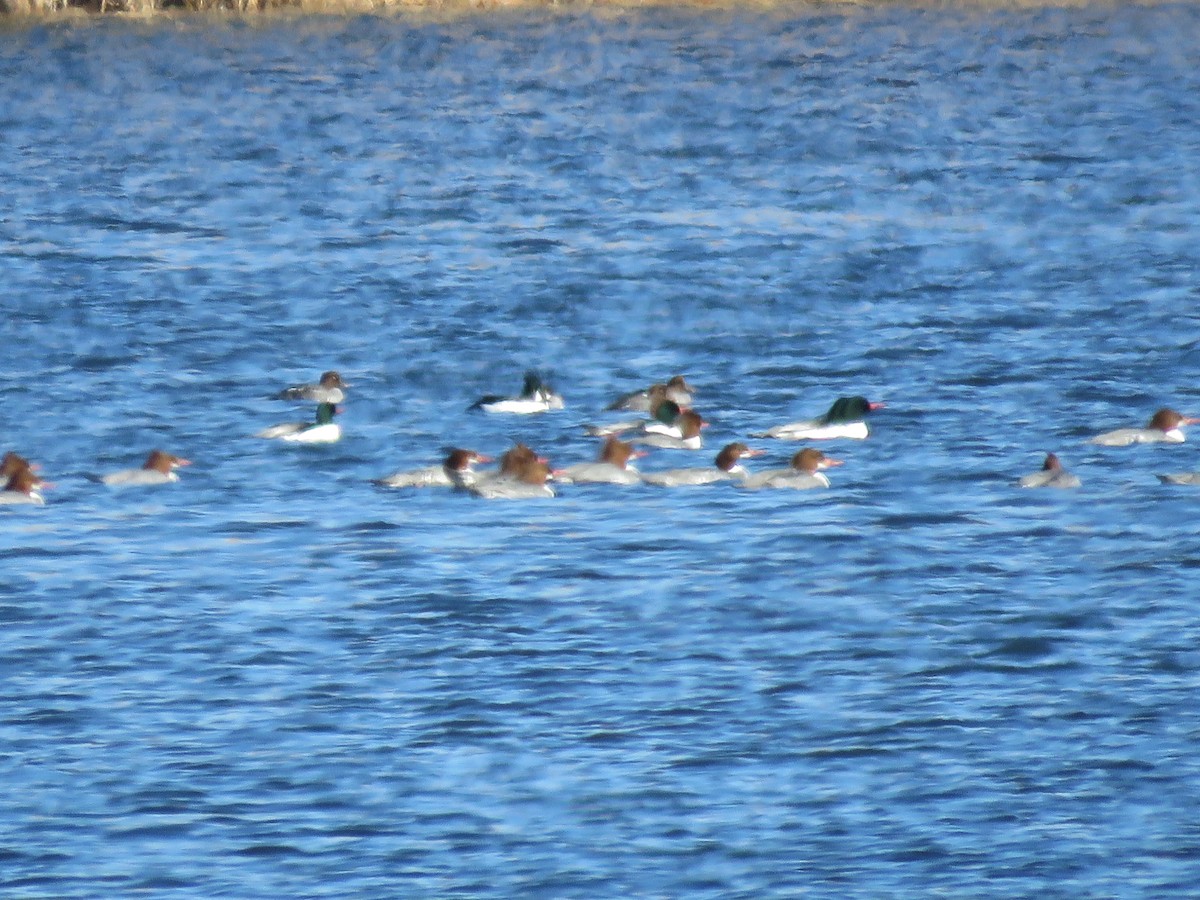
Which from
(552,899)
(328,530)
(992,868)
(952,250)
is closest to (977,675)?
(992,868)

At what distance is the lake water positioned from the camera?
10.6 meters

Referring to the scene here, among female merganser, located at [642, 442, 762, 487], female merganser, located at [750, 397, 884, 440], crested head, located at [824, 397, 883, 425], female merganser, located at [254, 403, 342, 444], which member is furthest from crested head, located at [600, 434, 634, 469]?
female merganser, located at [254, 403, 342, 444]

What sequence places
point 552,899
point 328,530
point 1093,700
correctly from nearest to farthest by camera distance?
1. point 552,899
2. point 1093,700
3. point 328,530

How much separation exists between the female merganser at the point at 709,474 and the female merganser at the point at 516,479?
873 mm

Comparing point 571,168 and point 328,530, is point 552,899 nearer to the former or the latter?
point 328,530

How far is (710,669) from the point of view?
41.8 feet

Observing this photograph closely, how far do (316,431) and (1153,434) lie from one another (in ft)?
19.8

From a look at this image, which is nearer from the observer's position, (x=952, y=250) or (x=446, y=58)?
(x=952, y=250)

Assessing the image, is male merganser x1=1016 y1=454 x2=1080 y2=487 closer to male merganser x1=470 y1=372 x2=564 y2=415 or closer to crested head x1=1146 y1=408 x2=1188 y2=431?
crested head x1=1146 y1=408 x2=1188 y2=431

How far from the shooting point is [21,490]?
53.1 ft

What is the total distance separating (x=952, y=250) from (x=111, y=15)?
25.3 metres

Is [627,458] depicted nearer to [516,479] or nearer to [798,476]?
[516,479]

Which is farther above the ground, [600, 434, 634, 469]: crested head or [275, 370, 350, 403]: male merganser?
[275, 370, 350, 403]: male merganser

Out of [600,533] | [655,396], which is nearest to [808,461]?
[600,533]
